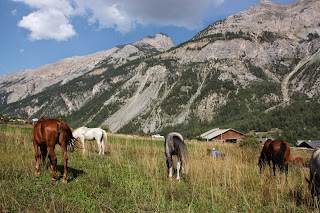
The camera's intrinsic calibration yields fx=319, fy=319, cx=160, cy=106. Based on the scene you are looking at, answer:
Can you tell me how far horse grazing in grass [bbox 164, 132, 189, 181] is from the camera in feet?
34.9

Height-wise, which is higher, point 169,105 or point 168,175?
point 169,105

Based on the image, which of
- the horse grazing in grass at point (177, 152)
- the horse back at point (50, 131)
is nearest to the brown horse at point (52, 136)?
the horse back at point (50, 131)

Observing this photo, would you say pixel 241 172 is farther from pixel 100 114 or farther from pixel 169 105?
pixel 100 114

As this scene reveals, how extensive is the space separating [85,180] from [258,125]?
5156 inches

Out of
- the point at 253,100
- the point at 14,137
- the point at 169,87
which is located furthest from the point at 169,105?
the point at 14,137

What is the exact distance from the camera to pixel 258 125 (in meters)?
133

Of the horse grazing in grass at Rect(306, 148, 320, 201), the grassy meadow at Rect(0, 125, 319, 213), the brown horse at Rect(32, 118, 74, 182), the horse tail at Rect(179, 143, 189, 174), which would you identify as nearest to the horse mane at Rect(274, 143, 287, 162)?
the grassy meadow at Rect(0, 125, 319, 213)

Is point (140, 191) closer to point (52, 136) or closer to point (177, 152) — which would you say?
point (177, 152)

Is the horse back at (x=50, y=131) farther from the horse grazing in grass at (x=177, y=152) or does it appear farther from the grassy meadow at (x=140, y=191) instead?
the horse grazing in grass at (x=177, y=152)

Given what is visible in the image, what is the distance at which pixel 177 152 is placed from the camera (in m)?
11.0

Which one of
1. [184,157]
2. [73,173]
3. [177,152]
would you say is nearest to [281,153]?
[184,157]

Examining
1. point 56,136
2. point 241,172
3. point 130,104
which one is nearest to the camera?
point 56,136

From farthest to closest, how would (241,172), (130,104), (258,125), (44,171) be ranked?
(130,104) → (258,125) → (241,172) → (44,171)

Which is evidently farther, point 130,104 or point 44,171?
point 130,104
